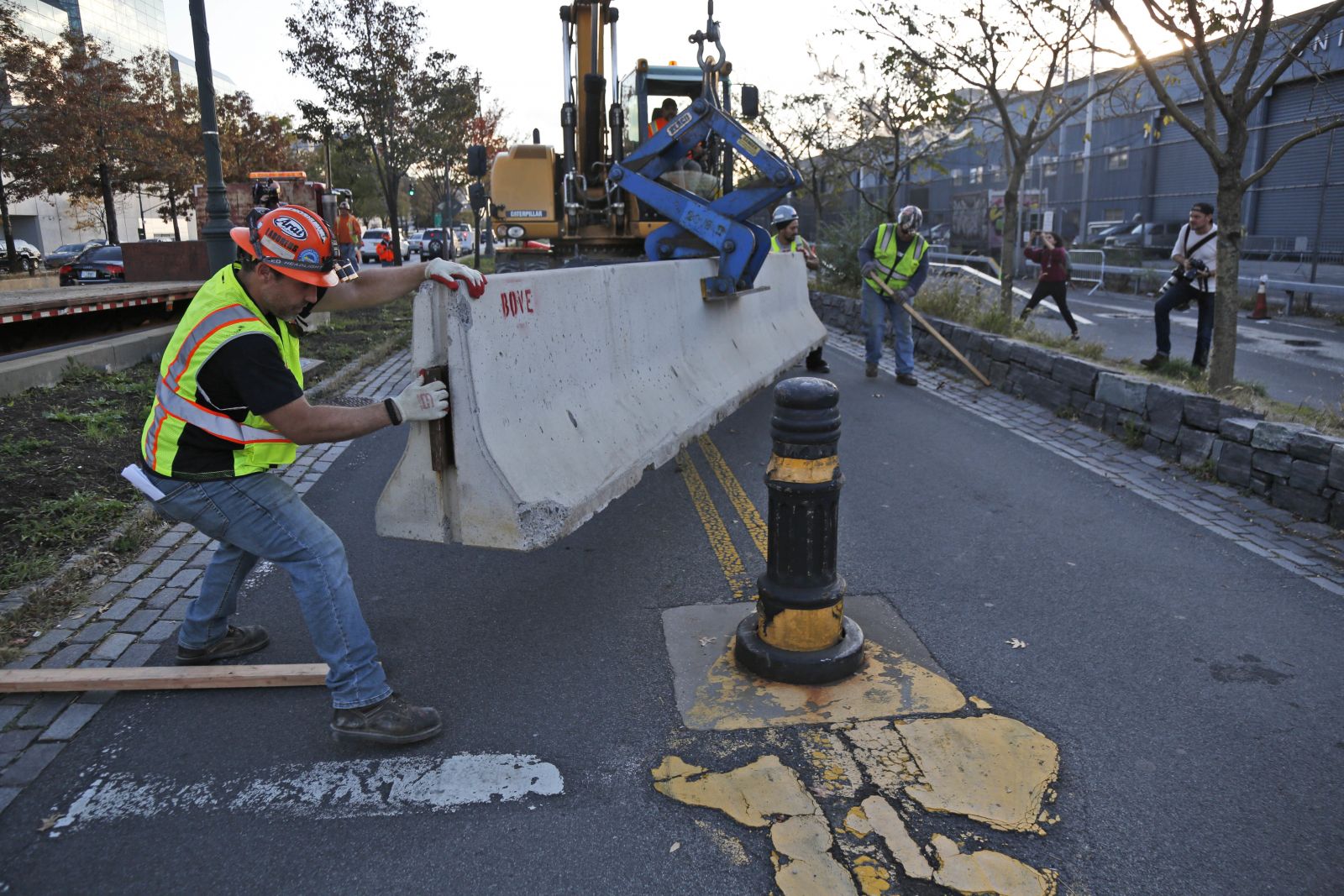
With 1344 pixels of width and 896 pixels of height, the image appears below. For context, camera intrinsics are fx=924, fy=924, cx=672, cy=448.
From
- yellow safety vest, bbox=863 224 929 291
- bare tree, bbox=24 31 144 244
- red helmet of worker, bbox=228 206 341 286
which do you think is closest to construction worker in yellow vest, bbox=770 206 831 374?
yellow safety vest, bbox=863 224 929 291

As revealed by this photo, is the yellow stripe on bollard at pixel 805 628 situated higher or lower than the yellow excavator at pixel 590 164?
lower

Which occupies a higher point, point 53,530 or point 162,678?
point 53,530

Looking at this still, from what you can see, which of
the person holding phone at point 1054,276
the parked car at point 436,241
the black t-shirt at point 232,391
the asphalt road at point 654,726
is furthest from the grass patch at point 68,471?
the parked car at point 436,241

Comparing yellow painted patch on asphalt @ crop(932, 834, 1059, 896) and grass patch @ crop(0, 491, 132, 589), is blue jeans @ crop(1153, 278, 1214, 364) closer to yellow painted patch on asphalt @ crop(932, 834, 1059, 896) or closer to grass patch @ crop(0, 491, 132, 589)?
yellow painted patch on asphalt @ crop(932, 834, 1059, 896)

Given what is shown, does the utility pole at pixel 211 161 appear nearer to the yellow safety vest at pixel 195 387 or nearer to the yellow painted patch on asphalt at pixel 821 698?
the yellow safety vest at pixel 195 387

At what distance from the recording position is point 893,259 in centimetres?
1099

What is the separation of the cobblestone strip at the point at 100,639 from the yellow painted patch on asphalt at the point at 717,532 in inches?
103

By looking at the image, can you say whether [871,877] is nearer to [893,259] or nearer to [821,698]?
[821,698]

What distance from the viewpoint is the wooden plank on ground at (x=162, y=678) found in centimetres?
376

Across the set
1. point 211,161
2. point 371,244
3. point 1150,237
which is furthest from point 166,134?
point 1150,237

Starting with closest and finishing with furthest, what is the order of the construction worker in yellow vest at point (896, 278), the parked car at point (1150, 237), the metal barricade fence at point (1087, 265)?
the construction worker in yellow vest at point (896, 278) < the parked car at point (1150, 237) < the metal barricade fence at point (1087, 265)

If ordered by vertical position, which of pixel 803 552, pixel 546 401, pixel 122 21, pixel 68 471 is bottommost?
pixel 68 471

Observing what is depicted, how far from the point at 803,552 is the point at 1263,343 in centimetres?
1350

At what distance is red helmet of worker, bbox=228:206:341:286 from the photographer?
10.7 ft
